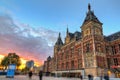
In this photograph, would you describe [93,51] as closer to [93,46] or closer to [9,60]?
[93,46]

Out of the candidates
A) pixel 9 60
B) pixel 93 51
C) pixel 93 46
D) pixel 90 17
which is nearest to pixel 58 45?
pixel 90 17

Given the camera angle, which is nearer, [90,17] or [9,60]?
[90,17]


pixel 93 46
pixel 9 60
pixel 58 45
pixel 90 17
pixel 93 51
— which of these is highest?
pixel 90 17

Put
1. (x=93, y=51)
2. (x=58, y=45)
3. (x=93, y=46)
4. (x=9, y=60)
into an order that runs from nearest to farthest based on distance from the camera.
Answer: (x=93, y=51) < (x=93, y=46) < (x=58, y=45) < (x=9, y=60)

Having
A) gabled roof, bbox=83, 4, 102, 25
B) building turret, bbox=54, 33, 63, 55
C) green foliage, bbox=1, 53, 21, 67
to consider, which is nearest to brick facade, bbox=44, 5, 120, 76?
gabled roof, bbox=83, 4, 102, 25

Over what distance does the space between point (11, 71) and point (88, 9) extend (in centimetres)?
3085

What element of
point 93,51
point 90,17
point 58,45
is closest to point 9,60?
point 58,45

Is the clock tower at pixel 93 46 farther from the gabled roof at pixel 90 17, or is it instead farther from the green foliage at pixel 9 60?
the green foliage at pixel 9 60

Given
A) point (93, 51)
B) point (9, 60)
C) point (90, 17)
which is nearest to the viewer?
point (93, 51)

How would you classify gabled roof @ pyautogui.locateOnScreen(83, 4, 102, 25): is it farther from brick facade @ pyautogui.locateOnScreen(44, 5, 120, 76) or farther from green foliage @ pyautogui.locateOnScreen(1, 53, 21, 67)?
green foliage @ pyautogui.locateOnScreen(1, 53, 21, 67)

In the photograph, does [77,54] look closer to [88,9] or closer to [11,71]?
[88,9]

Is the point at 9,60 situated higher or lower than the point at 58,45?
lower

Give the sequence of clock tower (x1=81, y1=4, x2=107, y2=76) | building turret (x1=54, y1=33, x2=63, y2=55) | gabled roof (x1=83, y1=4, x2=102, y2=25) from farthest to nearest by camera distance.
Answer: building turret (x1=54, y1=33, x2=63, y2=55) < gabled roof (x1=83, y1=4, x2=102, y2=25) < clock tower (x1=81, y1=4, x2=107, y2=76)

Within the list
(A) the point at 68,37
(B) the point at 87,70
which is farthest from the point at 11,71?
(A) the point at 68,37
